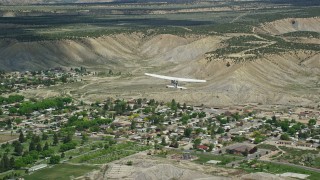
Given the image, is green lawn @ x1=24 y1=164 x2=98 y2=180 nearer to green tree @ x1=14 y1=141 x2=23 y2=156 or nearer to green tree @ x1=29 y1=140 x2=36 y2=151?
green tree @ x1=14 y1=141 x2=23 y2=156

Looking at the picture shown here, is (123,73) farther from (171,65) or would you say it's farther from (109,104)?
(109,104)

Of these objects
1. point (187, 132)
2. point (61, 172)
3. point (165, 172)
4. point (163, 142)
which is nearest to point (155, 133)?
point (187, 132)

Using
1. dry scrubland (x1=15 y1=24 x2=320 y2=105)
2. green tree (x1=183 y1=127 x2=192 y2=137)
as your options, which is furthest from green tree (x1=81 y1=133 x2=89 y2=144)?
dry scrubland (x1=15 y1=24 x2=320 y2=105)

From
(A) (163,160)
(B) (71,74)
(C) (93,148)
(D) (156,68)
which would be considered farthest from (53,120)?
(D) (156,68)

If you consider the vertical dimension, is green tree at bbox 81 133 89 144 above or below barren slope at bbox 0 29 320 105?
below

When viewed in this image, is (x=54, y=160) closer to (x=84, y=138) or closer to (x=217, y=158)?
(x=84, y=138)
